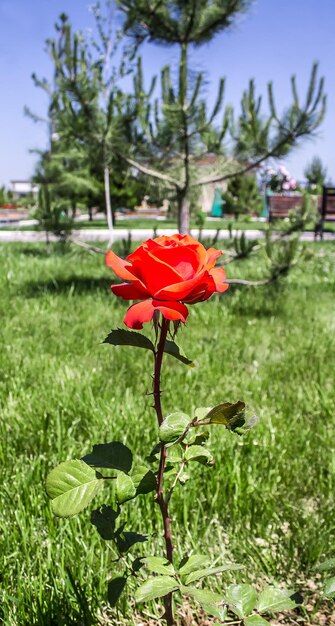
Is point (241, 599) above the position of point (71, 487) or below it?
below

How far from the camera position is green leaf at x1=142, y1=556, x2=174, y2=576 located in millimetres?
936

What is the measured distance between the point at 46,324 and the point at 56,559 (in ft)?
8.37

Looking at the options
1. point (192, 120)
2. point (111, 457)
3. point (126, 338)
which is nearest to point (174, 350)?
point (126, 338)

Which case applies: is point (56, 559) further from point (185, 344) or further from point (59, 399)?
point (185, 344)

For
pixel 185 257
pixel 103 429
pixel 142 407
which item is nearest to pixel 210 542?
pixel 103 429

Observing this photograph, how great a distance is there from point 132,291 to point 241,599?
0.53 m

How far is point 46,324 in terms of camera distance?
12.7 feet

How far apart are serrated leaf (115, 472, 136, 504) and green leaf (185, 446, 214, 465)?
0.12 metres

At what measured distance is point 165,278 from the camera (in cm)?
83

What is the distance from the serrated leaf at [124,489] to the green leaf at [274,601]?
1.03 feet

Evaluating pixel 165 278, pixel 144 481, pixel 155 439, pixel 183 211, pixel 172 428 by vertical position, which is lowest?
pixel 155 439

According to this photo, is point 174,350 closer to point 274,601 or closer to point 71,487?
point 71,487

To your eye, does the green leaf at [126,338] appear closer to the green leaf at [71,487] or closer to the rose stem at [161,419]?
the rose stem at [161,419]

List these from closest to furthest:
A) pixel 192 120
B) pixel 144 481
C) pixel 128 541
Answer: pixel 144 481, pixel 128 541, pixel 192 120
